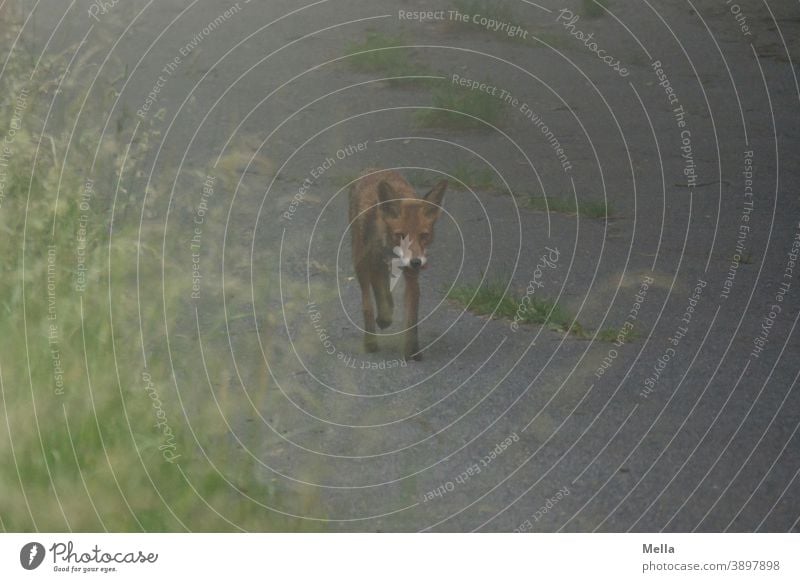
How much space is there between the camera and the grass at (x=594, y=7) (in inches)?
217

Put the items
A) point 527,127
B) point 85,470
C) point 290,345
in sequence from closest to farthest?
point 85,470 < point 290,345 < point 527,127

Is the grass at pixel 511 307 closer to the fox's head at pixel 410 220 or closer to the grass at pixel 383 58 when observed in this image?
the fox's head at pixel 410 220

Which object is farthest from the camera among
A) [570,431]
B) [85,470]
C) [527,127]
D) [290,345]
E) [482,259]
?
[527,127]

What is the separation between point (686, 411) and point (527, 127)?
7.17 feet

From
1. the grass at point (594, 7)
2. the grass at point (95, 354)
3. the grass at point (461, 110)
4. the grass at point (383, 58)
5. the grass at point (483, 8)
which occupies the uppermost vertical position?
the grass at point (483, 8)

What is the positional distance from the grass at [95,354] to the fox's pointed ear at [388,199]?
28.6 inches

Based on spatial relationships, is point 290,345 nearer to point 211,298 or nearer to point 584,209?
point 211,298

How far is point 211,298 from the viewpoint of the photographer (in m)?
4.02

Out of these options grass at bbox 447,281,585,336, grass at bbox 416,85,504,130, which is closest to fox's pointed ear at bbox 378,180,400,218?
grass at bbox 447,281,585,336

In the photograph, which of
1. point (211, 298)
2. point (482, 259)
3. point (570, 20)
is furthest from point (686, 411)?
point (570, 20)

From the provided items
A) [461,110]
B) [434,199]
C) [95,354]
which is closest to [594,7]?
[461,110]

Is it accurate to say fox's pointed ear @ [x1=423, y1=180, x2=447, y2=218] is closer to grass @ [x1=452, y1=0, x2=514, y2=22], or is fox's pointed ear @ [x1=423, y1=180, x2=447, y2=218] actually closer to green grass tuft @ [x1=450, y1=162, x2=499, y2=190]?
green grass tuft @ [x1=450, y1=162, x2=499, y2=190]

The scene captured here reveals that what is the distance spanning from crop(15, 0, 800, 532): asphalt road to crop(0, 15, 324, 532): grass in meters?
0.10

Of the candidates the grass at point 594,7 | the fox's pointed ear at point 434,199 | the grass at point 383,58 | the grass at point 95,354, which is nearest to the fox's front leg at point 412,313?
the fox's pointed ear at point 434,199
